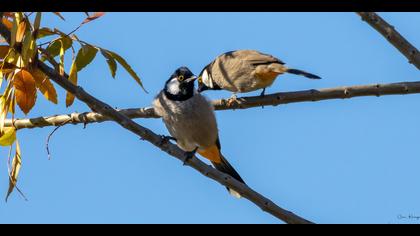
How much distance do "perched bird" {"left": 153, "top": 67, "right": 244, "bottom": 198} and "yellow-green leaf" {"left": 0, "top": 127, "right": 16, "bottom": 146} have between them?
1935 millimetres

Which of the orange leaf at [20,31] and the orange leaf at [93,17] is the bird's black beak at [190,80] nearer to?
the orange leaf at [93,17]

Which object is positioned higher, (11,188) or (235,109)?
(235,109)

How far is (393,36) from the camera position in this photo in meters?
3.76

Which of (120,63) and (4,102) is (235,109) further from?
(4,102)

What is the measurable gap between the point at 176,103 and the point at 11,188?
247cm

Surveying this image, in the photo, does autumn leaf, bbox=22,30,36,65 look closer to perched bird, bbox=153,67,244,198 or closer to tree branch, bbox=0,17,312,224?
tree branch, bbox=0,17,312,224

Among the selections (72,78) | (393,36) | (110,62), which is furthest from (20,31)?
(393,36)

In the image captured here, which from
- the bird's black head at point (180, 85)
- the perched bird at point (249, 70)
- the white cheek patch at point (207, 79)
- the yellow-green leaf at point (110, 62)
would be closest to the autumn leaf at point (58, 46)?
the yellow-green leaf at point (110, 62)

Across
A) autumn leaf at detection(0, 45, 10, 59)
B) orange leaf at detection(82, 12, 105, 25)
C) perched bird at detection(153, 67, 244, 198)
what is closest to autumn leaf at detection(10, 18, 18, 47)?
autumn leaf at detection(0, 45, 10, 59)

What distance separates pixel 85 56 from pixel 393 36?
175cm

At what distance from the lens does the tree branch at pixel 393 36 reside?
3.62 meters
